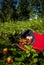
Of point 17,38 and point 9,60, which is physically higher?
point 9,60

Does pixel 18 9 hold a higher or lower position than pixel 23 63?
lower

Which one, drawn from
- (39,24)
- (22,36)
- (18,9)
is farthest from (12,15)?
(22,36)

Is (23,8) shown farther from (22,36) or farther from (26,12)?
(22,36)

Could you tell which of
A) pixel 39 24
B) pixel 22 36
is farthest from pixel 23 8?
pixel 22 36

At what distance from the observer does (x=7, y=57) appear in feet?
9.87

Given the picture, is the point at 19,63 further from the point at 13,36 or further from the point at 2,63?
the point at 13,36

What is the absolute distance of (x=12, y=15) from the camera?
56.2 m

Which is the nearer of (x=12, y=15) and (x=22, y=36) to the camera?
(x=22, y=36)

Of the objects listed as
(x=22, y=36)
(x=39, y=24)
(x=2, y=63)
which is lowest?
(x=39, y=24)

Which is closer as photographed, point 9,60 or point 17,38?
point 9,60

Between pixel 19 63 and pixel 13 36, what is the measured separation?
2.14 metres

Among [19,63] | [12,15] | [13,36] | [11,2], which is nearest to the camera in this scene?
[19,63]

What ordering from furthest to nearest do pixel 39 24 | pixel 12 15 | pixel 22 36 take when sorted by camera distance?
pixel 12 15 → pixel 39 24 → pixel 22 36

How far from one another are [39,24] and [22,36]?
4.13 m
